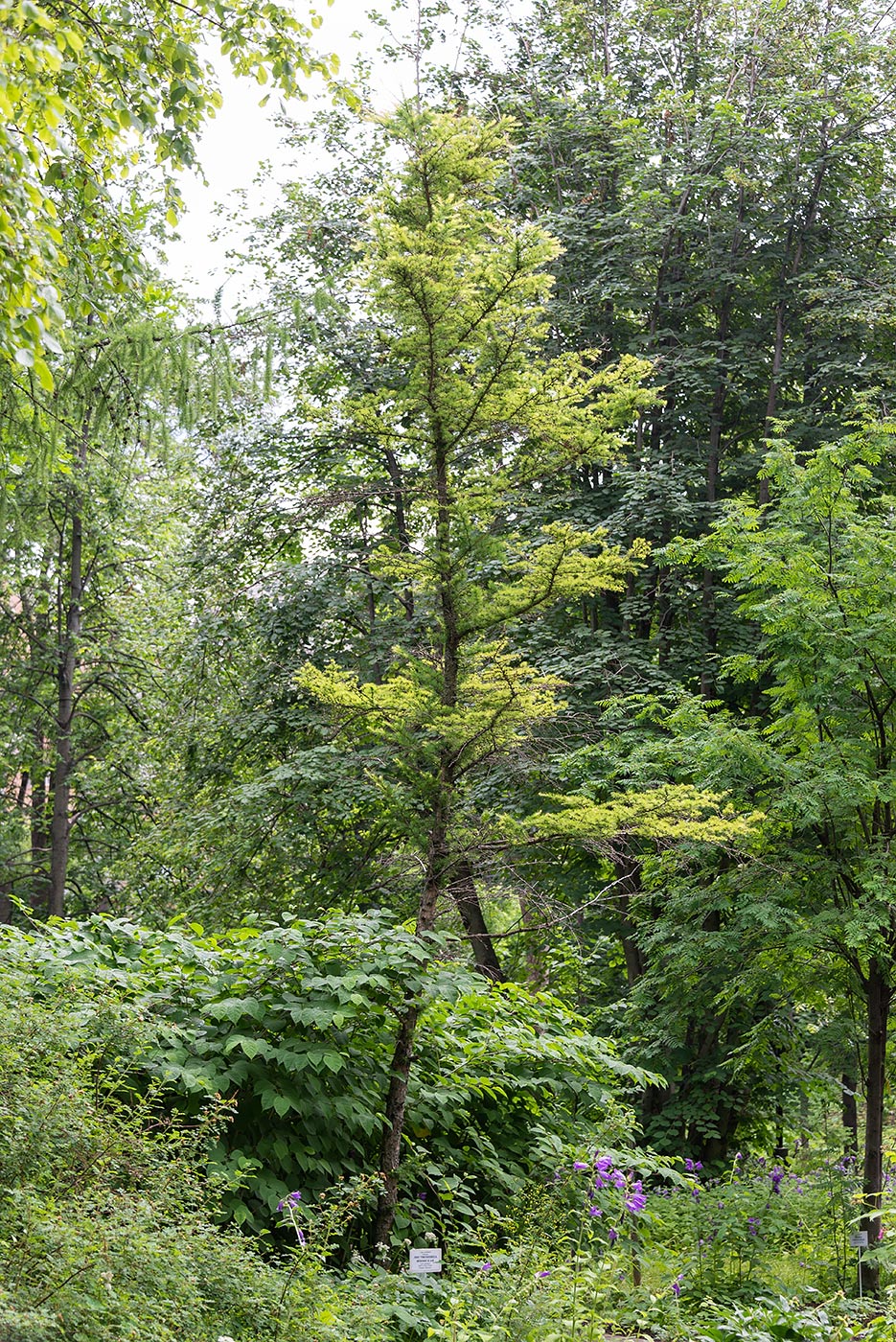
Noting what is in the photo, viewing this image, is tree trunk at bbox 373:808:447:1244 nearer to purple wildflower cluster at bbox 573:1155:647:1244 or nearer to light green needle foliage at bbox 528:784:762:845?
light green needle foliage at bbox 528:784:762:845

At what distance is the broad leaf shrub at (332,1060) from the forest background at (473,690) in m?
0.03

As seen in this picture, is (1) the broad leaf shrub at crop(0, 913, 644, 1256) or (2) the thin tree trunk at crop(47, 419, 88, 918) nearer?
(1) the broad leaf shrub at crop(0, 913, 644, 1256)

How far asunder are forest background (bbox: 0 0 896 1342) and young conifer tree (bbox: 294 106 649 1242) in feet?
0.08

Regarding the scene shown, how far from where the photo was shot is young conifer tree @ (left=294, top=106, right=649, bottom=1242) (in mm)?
5238

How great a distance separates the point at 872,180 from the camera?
40.7 feet

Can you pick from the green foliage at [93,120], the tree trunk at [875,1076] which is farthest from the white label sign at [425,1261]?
the tree trunk at [875,1076]

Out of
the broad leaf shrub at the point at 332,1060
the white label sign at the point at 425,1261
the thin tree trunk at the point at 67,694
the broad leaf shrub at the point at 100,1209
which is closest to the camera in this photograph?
the broad leaf shrub at the point at 100,1209

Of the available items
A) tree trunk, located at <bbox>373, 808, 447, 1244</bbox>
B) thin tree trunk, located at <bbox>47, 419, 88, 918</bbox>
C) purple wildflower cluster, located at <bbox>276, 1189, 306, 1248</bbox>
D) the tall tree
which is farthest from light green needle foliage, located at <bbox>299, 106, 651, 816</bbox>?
thin tree trunk, located at <bbox>47, 419, 88, 918</bbox>

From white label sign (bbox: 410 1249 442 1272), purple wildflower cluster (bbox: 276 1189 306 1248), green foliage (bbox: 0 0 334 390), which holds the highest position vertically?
green foliage (bbox: 0 0 334 390)

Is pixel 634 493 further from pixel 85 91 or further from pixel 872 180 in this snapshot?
pixel 85 91

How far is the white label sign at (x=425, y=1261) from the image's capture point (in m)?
4.27

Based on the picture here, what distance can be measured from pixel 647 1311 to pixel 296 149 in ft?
44.5

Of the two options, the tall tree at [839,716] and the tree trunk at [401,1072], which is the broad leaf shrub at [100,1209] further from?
the tall tree at [839,716]

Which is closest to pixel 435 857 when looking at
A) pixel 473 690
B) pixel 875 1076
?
pixel 473 690
